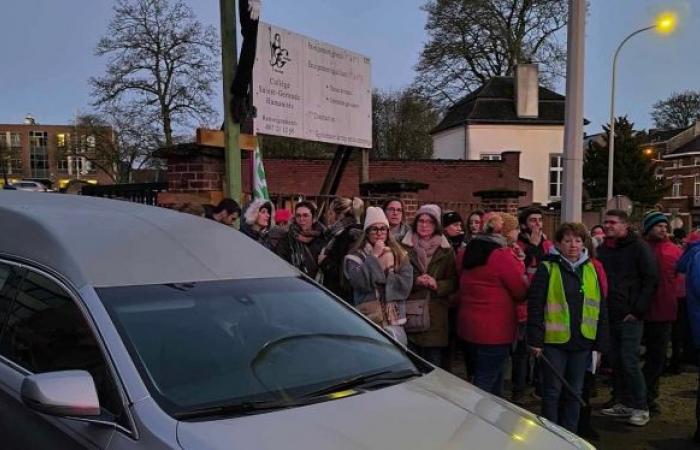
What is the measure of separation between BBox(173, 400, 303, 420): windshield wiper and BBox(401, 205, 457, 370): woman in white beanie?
9.39 feet

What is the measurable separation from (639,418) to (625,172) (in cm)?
3659

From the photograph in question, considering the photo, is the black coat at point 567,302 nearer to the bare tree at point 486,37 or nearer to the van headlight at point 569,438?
the van headlight at point 569,438

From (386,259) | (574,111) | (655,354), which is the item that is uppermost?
(574,111)

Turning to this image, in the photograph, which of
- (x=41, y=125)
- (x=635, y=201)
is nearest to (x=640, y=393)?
(x=635, y=201)

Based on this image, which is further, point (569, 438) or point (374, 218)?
point (374, 218)

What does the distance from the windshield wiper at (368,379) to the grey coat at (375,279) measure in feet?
6.17

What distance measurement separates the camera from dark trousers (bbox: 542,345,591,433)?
15.4 feet

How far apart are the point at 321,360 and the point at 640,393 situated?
3.98m

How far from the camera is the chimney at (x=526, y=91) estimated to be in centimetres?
3528

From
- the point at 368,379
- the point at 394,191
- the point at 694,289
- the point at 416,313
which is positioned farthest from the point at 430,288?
the point at 394,191

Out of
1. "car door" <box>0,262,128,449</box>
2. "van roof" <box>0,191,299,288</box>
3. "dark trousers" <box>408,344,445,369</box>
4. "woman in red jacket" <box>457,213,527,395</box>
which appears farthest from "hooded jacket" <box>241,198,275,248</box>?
"car door" <box>0,262,128,449</box>

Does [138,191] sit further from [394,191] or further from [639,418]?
[639,418]

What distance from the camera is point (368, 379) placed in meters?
2.83

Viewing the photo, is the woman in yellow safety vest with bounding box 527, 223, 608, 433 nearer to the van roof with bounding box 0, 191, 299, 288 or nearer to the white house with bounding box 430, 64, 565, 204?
the van roof with bounding box 0, 191, 299, 288
